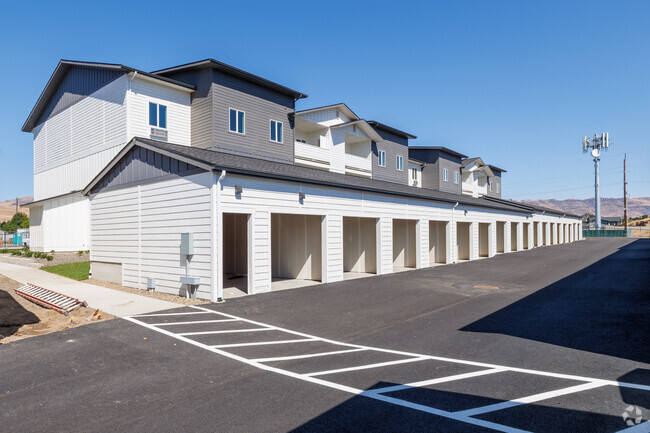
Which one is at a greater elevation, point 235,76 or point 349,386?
point 235,76

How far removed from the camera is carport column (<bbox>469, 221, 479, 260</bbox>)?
88.2 ft

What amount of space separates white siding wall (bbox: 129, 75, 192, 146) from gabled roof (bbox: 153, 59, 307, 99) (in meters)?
1.50

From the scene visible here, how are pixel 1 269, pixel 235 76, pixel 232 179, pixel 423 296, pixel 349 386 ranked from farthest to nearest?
pixel 235 76, pixel 1 269, pixel 423 296, pixel 232 179, pixel 349 386

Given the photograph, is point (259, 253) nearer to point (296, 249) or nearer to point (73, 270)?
point (296, 249)

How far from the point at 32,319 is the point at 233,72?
50.7ft

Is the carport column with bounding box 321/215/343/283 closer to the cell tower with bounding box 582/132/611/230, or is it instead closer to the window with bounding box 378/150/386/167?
the window with bounding box 378/150/386/167

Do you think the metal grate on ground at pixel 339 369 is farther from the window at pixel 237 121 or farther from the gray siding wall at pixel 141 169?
the window at pixel 237 121

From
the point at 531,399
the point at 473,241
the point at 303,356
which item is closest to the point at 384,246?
the point at 473,241

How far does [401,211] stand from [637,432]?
16251 millimetres

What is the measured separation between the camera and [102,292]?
13.2m

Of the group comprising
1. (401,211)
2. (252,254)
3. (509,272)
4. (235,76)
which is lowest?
(509,272)

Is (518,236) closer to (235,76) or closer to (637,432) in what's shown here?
(235,76)

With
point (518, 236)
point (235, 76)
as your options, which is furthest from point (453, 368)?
point (518, 236)

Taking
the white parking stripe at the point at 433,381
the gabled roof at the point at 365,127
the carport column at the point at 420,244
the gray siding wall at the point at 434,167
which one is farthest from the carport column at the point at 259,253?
the gray siding wall at the point at 434,167
